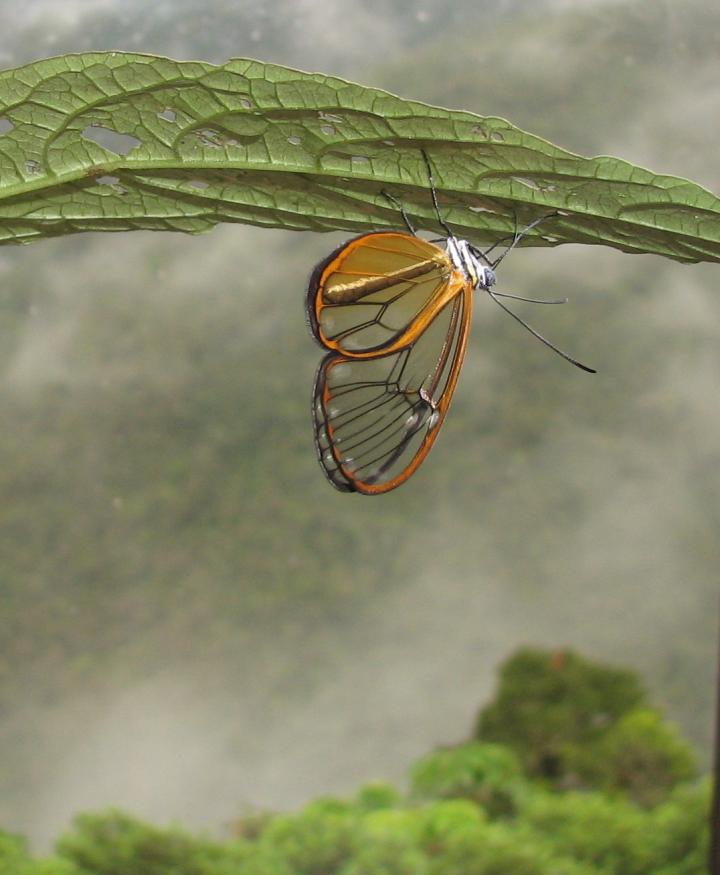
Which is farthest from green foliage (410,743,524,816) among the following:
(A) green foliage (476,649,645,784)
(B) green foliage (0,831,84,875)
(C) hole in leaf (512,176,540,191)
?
(C) hole in leaf (512,176,540,191)

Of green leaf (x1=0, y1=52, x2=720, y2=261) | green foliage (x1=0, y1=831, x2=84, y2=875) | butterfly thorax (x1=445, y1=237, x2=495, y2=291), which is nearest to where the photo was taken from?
green leaf (x1=0, y1=52, x2=720, y2=261)

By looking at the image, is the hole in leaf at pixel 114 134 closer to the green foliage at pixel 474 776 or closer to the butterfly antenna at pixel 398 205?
the butterfly antenna at pixel 398 205

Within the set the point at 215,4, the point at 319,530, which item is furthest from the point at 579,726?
the point at 215,4

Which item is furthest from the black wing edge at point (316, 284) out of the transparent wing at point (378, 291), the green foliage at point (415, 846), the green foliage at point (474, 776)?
the green foliage at point (474, 776)

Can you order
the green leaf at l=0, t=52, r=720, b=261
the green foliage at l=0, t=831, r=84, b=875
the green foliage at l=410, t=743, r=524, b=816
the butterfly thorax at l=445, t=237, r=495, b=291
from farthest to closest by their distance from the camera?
1. the green foliage at l=410, t=743, r=524, b=816
2. the green foliage at l=0, t=831, r=84, b=875
3. the butterfly thorax at l=445, t=237, r=495, b=291
4. the green leaf at l=0, t=52, r=720, b=261

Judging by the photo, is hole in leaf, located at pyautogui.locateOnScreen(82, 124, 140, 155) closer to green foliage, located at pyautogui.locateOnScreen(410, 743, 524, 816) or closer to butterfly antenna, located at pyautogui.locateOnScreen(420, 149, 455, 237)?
butterfly antenna, located at pyautogui.locateOnScreen(420, 149, 455, 237)

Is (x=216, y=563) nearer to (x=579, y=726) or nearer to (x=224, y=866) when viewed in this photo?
(x=224, y=866)
